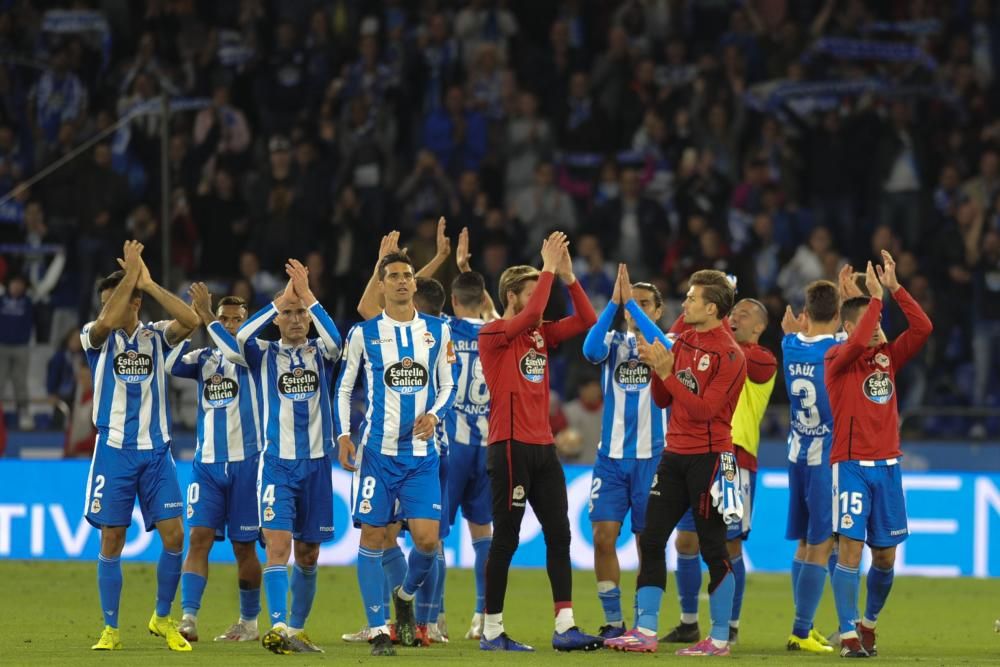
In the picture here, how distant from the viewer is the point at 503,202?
21.1 meters

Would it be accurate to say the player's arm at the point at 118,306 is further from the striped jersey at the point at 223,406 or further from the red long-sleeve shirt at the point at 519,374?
the red long-sleeve shirt at the point at 519,374

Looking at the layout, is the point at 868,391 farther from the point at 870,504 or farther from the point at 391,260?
the point at 391,260

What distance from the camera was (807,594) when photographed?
11086 mm

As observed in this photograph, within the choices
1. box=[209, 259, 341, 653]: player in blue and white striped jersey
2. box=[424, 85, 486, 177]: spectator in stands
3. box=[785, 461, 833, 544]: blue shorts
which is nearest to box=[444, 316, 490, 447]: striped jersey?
box=[209, 259, 341, 653]: player in blue and white striped jersey

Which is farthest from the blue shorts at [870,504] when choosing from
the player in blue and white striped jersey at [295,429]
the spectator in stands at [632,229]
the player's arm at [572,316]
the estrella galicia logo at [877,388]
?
the spectator in stands at [632,229]

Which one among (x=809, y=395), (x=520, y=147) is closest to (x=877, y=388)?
(x=809, y=395)

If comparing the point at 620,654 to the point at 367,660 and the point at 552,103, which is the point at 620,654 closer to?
the point at 367,660

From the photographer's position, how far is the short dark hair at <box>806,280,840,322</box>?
11.2 meters

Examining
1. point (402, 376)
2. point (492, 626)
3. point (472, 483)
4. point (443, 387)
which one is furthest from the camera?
point (472, 483)

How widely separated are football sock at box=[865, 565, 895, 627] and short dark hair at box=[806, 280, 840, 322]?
5.62ft

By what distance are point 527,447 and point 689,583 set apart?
168 cm

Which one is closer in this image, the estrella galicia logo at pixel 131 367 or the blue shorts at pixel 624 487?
the estrella galicia logo at pixel 131 367

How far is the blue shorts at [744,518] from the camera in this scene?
1146 cm

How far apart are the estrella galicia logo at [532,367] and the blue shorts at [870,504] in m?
2.00
